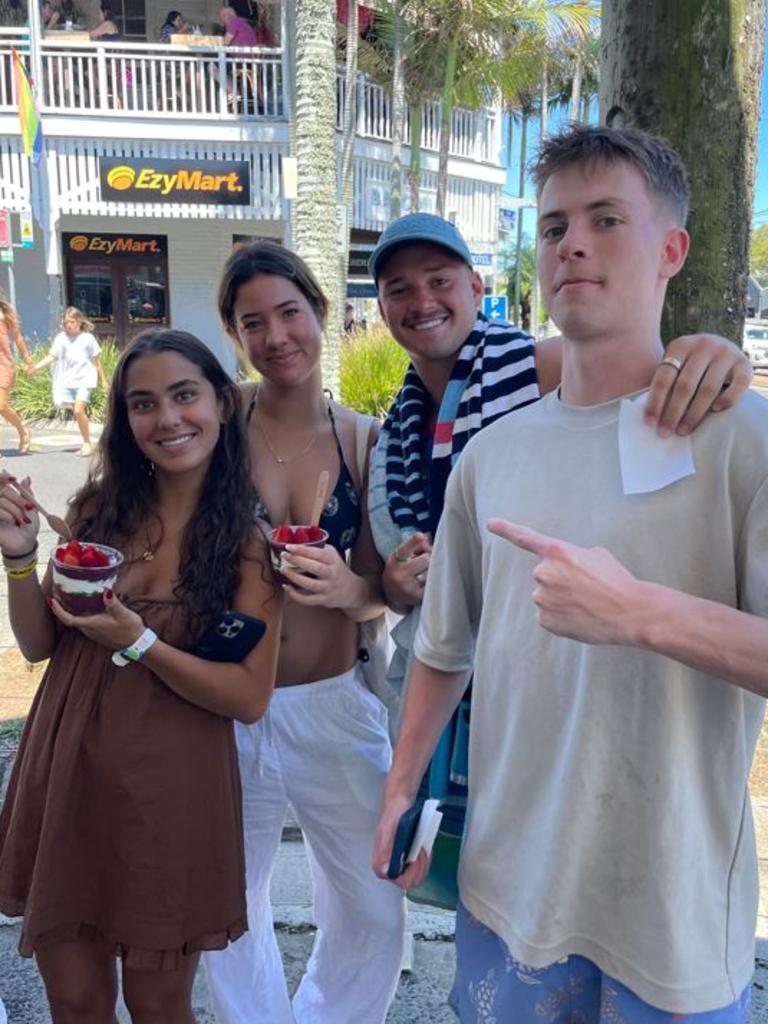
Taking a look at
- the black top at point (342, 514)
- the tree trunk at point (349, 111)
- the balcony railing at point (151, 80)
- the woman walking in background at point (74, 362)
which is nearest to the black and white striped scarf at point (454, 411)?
the black top at point (342, 514)

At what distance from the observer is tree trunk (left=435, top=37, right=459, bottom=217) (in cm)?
1847

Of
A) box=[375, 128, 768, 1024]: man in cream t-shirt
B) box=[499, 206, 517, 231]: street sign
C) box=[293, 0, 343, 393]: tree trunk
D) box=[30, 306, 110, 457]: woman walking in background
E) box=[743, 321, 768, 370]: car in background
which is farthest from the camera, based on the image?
box=[743, 321, 768, 370]: car in background

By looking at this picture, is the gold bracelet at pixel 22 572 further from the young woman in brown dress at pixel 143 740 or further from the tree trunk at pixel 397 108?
the tree trunk at pixel 397 108

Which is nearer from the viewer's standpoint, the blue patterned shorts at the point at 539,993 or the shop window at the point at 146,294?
the blue patterned shorts at the point at 539,993

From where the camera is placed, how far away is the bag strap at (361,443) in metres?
2.40

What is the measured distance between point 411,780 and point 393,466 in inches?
30.7

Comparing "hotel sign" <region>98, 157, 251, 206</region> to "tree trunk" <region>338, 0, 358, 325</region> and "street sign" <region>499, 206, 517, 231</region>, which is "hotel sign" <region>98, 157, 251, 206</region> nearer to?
"tree trunk" <region>338, 0, 358, 325</region>

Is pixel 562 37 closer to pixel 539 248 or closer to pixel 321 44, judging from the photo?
pixel 321 44

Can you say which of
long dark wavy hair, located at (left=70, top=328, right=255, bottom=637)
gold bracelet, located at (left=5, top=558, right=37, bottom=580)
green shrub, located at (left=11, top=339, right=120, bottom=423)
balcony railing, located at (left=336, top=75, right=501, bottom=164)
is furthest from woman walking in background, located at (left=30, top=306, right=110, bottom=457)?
gold bracelet, located at (left=5, top=558, right=37, bottom=580)

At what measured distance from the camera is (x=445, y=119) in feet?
62.6

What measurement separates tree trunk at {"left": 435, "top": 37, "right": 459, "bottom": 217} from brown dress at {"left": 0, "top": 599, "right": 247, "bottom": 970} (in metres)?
18.4

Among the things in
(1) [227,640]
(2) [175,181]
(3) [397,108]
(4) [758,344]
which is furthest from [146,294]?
(4) [758,344]

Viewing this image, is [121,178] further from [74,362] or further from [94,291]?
[74,362]

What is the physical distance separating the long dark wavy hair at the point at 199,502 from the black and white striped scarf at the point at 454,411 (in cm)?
38
